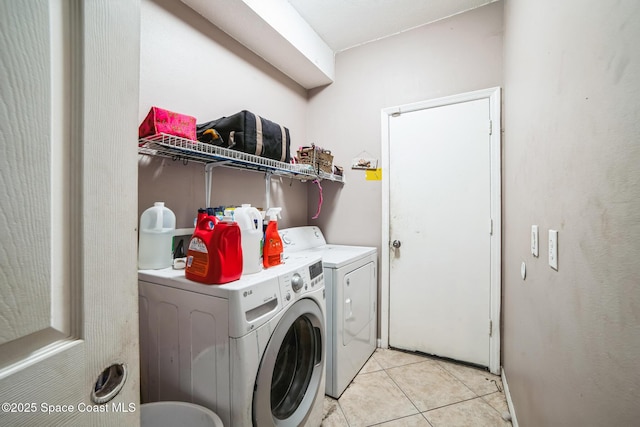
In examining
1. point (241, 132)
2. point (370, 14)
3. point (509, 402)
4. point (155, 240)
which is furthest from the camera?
point (370, 14)

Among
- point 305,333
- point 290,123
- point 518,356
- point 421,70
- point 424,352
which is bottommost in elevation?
point 424,352

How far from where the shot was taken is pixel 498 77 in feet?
6.44

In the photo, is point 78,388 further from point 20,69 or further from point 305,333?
point 305,333

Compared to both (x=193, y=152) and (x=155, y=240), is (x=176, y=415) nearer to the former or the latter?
(x=155, y=240)

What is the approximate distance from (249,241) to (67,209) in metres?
0.77

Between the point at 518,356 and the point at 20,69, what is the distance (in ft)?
6.47

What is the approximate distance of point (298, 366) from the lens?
1.39 meters

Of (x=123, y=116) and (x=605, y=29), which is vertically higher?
(x=605, y=29)

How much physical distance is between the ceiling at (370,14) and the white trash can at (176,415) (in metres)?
2.45

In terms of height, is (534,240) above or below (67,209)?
below

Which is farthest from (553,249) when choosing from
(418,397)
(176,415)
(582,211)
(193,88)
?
(193,88)

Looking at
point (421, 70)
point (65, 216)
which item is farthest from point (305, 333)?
point (421, 70)

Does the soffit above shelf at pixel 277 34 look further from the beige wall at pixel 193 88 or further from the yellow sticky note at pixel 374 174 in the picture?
the yellow sticky note at pixel 374 174

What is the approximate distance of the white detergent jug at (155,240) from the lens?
4.09 ft
